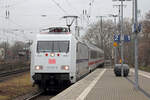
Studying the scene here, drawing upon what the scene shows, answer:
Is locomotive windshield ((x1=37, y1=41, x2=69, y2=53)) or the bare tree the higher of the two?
the bare tree

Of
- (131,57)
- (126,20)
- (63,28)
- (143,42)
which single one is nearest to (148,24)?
(143,42)

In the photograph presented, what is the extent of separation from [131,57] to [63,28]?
41.8 metres

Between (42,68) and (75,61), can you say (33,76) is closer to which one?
(42,68)

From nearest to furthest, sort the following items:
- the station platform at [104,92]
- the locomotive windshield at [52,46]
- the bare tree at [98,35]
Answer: the station platform at [104,92], the locomotive windshield at [52,46], the bare tree at [98,35]

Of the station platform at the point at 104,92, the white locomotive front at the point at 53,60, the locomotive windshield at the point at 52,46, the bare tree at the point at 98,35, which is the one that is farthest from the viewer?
the bare tree at the point at 98,35

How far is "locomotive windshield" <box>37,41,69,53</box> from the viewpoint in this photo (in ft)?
50.1

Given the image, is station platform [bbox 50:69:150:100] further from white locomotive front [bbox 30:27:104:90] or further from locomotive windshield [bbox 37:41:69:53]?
locomotive windshield [bbox 37:41:69:53]

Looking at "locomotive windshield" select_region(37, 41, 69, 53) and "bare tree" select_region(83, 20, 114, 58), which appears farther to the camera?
"bare tree" select_region(83, 20, 114, 58)

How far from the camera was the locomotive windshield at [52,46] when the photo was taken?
1526cm

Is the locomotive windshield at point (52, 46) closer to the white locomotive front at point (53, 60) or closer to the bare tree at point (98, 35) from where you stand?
the white locomotive front at point (53, 60)

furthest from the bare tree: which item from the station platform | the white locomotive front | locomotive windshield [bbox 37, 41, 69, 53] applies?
locomotive windshield [bbox 37, 41, 69, 53]

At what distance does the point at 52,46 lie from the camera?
15.4 meters

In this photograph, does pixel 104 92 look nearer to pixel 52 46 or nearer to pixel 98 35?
pixel 52 46

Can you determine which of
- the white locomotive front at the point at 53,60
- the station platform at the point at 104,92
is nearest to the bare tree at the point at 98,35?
the station platform at the point at 104,92
